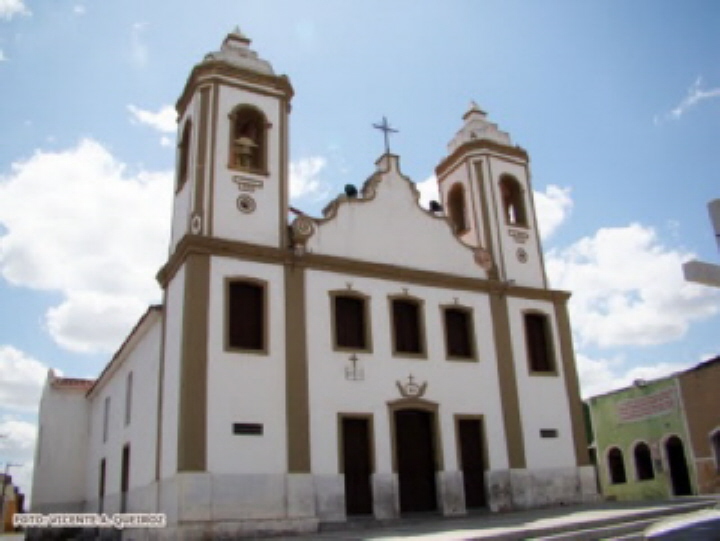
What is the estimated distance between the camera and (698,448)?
74.2ft

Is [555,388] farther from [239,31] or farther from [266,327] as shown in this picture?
[239,31]

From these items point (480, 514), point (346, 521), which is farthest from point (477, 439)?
point (346, 521)

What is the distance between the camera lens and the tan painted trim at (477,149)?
21.2 m

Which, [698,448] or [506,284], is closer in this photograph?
[506,284]

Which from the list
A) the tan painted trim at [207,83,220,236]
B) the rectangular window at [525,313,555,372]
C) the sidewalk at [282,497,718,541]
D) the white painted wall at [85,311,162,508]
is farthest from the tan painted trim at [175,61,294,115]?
the sidewalk at [282,497,718,541]

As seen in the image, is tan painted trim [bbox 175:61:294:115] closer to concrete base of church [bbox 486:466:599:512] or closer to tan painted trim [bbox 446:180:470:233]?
tan painted trim [bbox 446:180:470:233]

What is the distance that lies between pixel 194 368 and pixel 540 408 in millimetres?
9759

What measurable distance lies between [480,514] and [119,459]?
10.6m

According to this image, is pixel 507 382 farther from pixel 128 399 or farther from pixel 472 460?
pixel 128 399

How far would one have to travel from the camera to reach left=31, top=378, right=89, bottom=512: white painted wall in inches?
1018

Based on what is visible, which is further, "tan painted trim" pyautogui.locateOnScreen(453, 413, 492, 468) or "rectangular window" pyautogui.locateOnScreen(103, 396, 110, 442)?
"rectangular window" pyautogui.locateOnScreen(103, 396, 110, 442)

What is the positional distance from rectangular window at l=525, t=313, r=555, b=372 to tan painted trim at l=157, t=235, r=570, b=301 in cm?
66

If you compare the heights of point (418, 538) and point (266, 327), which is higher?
point (266, 327)


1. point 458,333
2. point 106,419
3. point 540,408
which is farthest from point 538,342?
point 106,419
